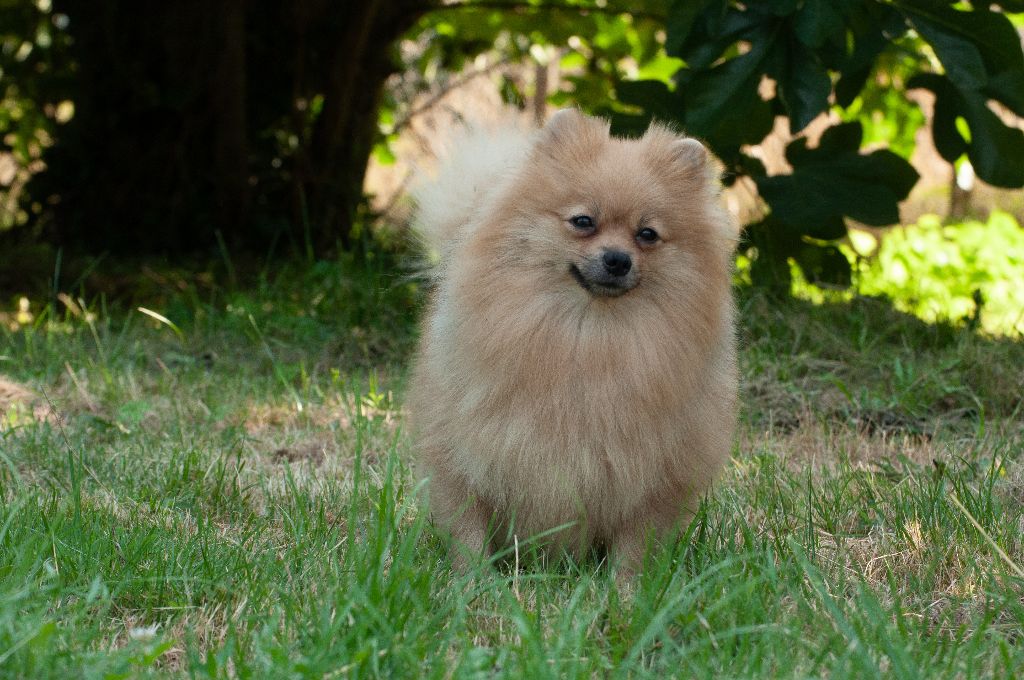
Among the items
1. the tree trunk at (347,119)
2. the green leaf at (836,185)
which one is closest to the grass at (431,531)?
the green leaf at (836,185)

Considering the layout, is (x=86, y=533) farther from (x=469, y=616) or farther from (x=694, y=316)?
(x=694, y=316)

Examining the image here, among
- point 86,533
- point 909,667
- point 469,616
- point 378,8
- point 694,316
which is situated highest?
point 378,8

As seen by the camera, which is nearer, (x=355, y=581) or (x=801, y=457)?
(x=355, y=581)

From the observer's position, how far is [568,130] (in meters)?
3.17

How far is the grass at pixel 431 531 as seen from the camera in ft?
7.70

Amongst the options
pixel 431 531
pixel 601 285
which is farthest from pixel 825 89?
pixel 431 531

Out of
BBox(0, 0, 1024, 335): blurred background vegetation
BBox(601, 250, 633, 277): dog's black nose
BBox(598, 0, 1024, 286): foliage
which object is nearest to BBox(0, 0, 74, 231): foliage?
BBox(0, 0, 1024, 335): blurred background vegetation

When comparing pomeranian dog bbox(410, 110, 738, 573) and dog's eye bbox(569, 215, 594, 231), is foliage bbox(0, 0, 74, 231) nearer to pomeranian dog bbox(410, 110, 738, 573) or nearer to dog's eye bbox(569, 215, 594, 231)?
pomeranian dog bbox(410, 110, 738, 573)

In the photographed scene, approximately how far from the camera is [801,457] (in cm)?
420

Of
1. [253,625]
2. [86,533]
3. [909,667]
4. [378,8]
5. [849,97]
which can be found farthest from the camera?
[378,8]

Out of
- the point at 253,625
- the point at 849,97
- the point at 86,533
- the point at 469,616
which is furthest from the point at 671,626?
the point at 849,97

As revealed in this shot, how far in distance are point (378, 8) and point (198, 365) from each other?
3.14 meters

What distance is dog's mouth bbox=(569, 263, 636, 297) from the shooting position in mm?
3012

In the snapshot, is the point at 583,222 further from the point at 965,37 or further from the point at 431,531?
the point at 965,37
